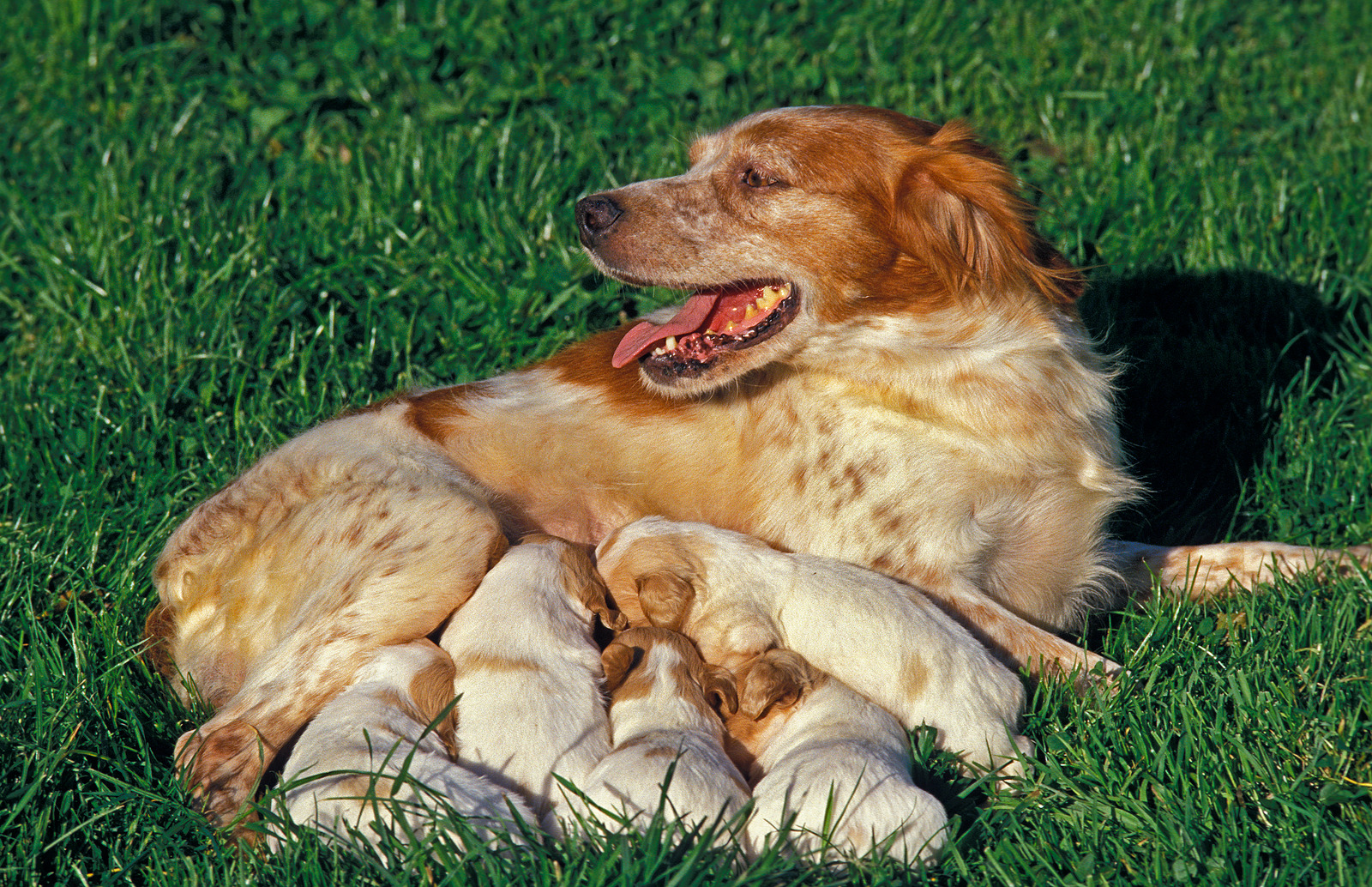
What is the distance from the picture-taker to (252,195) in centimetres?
500

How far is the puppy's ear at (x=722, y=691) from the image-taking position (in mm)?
2607

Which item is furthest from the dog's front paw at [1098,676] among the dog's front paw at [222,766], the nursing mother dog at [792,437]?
the dog's front paw at [222,766]

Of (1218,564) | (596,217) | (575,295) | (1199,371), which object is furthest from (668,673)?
(1199,371)

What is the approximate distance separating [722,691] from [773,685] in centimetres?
11

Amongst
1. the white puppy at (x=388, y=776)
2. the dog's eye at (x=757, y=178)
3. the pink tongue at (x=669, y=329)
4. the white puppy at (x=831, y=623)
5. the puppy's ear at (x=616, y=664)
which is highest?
the dog's eye at (x=757, y=178)

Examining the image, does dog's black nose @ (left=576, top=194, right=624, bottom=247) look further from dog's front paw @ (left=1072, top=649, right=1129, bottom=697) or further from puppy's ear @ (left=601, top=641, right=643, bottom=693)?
dog's front paw @ (left=1072, top=649, right=1129, bottom=697)

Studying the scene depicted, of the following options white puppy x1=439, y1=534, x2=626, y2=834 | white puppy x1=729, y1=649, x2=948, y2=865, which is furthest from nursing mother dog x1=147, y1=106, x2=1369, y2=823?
white puppy x1=729, y1=649, x2=948, y2=865

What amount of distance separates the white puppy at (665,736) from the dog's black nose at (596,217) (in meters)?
1.18

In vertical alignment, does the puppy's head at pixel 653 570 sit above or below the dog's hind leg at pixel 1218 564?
above

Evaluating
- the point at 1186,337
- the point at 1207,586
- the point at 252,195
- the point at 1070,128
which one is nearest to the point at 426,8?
the point at 252,195

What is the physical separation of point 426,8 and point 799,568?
13.6ft

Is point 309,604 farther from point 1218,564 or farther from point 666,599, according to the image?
point 1218,564

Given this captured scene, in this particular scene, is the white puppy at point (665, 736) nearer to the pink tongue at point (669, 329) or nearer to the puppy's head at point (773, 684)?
the puppy's head at point (773, 684)

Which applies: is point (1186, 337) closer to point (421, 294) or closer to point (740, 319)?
point (740, 319)
